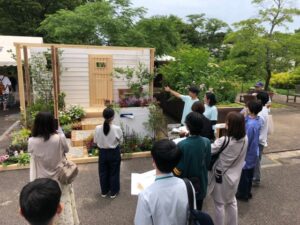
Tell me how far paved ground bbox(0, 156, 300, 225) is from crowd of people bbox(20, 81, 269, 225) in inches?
8.5

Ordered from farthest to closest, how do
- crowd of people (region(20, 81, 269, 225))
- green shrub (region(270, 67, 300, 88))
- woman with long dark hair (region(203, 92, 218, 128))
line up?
green shrub (region(270, 67, 300, 88)), woman with long dark hair (region(203, 92, 218, 128)), crowd of people (region(20, 81, 269, 225))

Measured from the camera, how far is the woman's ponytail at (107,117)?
3.86 meters

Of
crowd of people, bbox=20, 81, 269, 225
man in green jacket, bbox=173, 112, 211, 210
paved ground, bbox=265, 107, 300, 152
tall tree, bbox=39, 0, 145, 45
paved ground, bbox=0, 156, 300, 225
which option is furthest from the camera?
tall tree, bbox=39, 0, 145, 45

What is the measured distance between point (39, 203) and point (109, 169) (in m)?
2.84

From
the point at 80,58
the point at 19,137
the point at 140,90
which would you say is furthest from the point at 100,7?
the point at 19,137

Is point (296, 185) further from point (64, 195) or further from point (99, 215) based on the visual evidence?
point (64, 195)

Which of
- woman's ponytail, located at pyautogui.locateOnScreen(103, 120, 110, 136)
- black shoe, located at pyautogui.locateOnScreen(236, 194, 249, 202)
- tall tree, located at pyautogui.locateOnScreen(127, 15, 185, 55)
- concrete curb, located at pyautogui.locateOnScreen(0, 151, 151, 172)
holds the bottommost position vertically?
black shoe, located at pyautogui.locateOnScreen(236, 194, 249, 202)

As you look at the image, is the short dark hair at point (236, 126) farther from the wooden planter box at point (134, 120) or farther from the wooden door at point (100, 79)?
the wooden door at point (100, 79)

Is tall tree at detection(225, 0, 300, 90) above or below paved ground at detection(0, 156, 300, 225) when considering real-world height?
above

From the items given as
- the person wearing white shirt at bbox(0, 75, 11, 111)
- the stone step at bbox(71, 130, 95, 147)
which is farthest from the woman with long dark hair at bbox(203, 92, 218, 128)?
the person wearing white shirt at bbox(0, 75, 11, 111)

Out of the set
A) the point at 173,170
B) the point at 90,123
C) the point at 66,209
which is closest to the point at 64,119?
the point at 90,123

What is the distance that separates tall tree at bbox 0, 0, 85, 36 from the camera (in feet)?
58.2

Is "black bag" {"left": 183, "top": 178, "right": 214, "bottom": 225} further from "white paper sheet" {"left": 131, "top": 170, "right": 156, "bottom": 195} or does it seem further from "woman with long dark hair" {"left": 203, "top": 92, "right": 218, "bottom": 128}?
"woman with long dark hair" {"left": 203, "top": 92, "right": 218, "bottom": 128}

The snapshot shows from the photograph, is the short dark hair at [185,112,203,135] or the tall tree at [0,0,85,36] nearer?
the short dark hair at [185,112,203,135]
